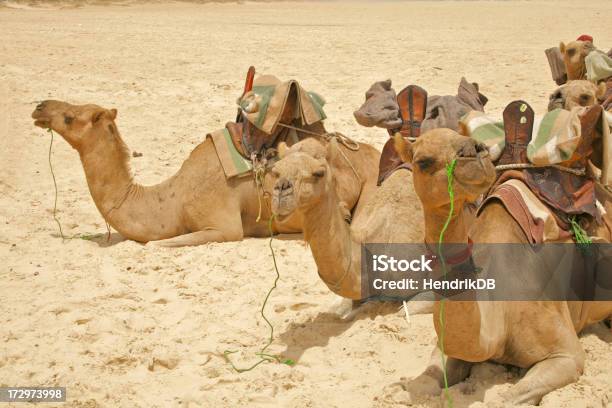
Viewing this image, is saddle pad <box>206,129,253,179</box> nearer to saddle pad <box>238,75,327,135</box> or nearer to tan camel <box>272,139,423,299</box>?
saddle pad <box>238,75,327,135</box>

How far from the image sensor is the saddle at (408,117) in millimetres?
6262

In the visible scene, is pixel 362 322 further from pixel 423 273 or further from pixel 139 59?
pixel 139 59

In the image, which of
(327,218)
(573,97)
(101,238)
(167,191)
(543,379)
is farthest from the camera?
(101,238)

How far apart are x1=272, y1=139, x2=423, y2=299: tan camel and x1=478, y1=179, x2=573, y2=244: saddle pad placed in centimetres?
89

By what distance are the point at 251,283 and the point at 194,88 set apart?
25.4 feet

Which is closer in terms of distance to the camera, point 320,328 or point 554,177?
point 554,177

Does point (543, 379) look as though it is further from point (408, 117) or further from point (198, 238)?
point (198, 238)

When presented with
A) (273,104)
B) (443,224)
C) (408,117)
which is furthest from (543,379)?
(273,104)

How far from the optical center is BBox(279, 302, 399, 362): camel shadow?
5.43m

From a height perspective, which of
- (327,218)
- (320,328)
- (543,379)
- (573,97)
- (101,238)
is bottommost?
(101,238)

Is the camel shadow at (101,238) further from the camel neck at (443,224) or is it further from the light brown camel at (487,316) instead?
the camel neck at (443,224)

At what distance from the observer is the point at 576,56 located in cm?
777

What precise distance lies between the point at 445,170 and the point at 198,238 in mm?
→ 4175

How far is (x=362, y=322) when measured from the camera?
567cm
